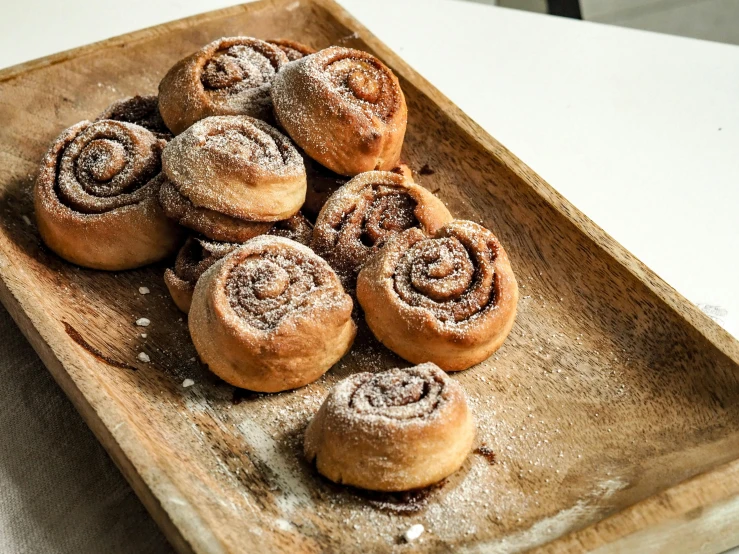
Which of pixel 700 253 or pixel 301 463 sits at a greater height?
pixel 301 463

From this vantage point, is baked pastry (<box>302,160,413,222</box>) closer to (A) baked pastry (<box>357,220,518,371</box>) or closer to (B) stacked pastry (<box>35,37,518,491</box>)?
(B) stacked pastry (<box>35,37,518,491</box>)

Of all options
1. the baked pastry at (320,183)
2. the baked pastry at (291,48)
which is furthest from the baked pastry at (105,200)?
the baked pastry at (291,48)

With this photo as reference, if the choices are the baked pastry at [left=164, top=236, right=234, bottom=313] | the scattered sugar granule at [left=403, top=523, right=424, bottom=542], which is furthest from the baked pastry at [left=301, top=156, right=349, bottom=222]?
the scattered sugar granule at [left=403, top=523, right=424, bottom=542]

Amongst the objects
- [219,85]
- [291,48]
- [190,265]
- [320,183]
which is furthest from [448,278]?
[291,48]

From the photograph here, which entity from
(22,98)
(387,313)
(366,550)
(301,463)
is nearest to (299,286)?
(387,313)

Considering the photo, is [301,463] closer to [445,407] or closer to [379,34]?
[445,407]

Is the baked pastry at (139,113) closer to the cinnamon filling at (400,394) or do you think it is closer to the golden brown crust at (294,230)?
the golden brown crust at (294,230)

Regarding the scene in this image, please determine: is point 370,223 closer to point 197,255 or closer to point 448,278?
point 448,278
